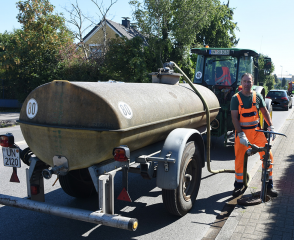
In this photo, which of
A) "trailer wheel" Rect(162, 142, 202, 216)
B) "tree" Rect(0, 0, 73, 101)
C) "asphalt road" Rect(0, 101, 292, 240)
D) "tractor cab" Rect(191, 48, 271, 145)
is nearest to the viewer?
"asphalt road" Rect(0, 101, 292, 240)

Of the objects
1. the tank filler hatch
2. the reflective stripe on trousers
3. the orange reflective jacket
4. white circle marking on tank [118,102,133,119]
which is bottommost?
the reflective stripe on trousers

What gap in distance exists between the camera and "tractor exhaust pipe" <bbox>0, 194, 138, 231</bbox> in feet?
9.48

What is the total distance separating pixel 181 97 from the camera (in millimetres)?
4891

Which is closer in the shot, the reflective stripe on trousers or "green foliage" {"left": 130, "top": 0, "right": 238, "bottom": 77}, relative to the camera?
the reflective stripe on trousers

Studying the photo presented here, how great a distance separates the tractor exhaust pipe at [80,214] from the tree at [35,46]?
18.2 meters

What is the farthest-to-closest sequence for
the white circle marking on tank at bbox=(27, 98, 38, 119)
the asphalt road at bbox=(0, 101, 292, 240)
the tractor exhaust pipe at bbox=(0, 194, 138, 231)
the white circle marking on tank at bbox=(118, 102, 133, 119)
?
the asphalt road at bbox=(0, 101, 292, 240)
the white circle marking on tank at bbox=(27, 98, 38, 119)
the white circle marking on tank at bbox=(118, 102, 133, 119)
the tractor exhaust pipe at bbox=(0, 194, 138, 231)

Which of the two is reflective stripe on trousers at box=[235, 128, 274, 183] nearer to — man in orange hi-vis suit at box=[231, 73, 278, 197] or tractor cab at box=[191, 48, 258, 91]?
man in orange hi-vis suit at box=[231, 73, 278, 197]

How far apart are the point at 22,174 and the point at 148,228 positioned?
11.4ft

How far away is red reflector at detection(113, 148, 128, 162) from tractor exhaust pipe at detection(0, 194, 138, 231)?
1.86 feet

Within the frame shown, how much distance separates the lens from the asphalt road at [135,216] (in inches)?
149

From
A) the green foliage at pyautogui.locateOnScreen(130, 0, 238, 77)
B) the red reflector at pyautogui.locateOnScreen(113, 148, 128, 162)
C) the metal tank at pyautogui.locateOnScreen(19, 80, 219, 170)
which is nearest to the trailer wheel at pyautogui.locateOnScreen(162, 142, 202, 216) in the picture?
the metal tank at pyautogui.locateOnScreen(19, 80, 219, 170)

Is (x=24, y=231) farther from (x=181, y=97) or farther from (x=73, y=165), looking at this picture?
(x=181, y=97)

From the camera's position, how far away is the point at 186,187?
4.39 metres

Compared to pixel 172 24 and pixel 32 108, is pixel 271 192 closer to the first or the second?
pixel 32 108
